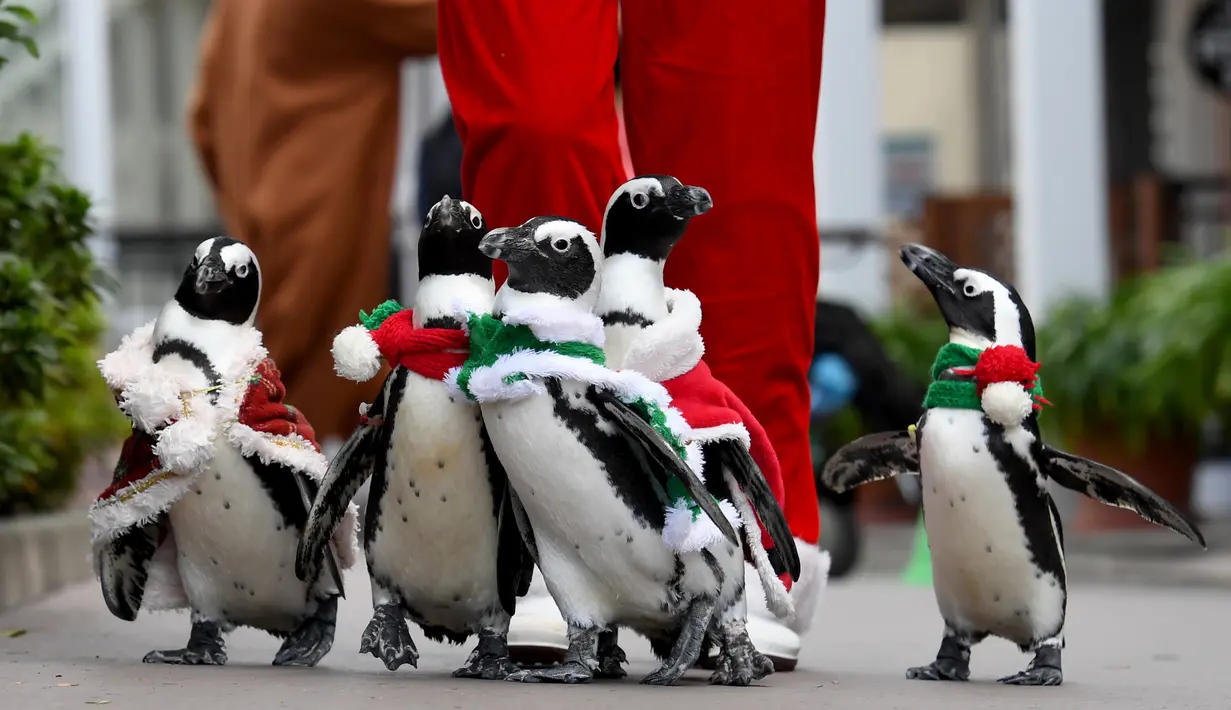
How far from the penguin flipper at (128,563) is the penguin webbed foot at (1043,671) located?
1.29 metres

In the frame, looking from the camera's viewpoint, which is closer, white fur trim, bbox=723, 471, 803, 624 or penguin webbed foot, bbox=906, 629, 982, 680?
white fur trim, bbox=723, 471, 803, 624

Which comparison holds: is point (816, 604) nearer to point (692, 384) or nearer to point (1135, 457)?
point (692, 384)

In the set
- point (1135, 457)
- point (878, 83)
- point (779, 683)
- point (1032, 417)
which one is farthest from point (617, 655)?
point (878, 83)

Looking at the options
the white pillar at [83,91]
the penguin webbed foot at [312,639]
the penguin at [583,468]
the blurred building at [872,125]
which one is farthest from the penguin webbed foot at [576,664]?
the white pillar at [83,91]

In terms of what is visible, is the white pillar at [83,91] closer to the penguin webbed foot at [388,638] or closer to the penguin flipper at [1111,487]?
the penguin webbed foot at [388,638]

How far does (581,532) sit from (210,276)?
693 mm

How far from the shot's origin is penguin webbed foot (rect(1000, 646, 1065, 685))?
10.0ft

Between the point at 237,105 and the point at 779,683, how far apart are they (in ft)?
8.51

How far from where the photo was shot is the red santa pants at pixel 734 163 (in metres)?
3.18

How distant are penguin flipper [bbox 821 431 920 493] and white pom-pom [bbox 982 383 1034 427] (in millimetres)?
231

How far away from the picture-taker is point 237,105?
5027mm

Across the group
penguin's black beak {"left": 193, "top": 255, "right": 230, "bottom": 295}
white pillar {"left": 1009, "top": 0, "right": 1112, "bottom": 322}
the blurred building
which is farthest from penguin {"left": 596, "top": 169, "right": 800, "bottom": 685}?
white pillar {"left": 1009, "top": 0, "right": 1112, "bottom": 322}

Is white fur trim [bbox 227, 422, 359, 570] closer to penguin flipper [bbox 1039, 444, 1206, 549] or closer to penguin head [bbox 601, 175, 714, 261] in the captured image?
penguin head [bbox 601, 175, 714, 261]

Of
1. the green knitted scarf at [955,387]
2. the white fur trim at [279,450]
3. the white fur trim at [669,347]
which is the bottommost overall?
the white fur trim at [279,450]
